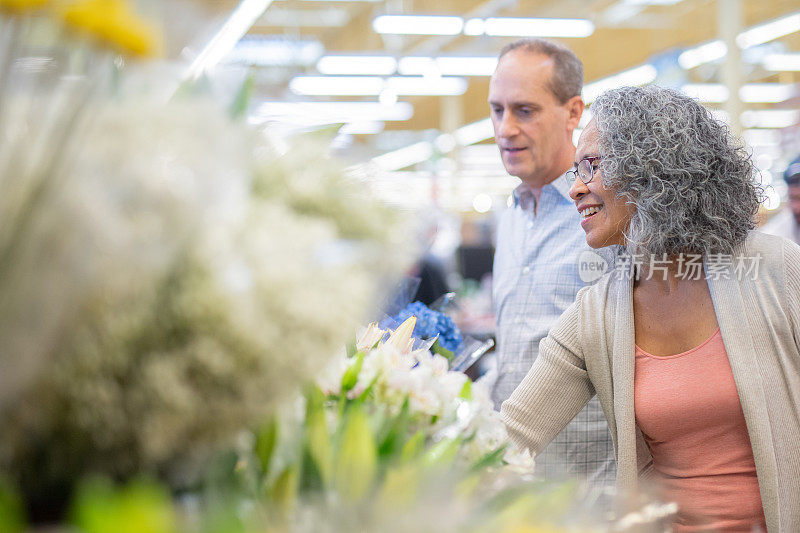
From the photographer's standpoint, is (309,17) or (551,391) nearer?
(551,391)

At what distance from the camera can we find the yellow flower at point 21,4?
21.0 inches

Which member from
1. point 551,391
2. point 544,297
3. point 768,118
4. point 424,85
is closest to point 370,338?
point 551,391

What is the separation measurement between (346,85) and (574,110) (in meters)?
9.01

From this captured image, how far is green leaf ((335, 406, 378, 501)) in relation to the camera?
28.1 inches

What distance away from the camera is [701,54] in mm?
9578

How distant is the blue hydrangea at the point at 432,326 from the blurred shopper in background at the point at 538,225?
621 mm

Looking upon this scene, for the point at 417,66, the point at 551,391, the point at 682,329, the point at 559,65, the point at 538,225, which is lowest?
the point at 551,391

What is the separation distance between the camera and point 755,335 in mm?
1750

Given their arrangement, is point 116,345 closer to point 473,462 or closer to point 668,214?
point 473,462

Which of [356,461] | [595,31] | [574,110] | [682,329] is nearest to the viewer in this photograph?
[356,461]

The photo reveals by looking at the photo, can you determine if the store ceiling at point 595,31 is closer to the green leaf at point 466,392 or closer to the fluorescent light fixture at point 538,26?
the fluorescent light fixture at point 538,26

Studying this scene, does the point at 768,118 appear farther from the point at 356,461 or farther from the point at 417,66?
the point at 356,461

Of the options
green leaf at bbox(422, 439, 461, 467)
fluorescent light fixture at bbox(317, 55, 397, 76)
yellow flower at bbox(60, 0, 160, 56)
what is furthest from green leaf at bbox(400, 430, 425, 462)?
fluorescent light fixture at bbox(317, 55, 397, 76)

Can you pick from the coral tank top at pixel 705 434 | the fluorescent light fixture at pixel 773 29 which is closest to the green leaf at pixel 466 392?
the coral tank top at pixel 705 434
